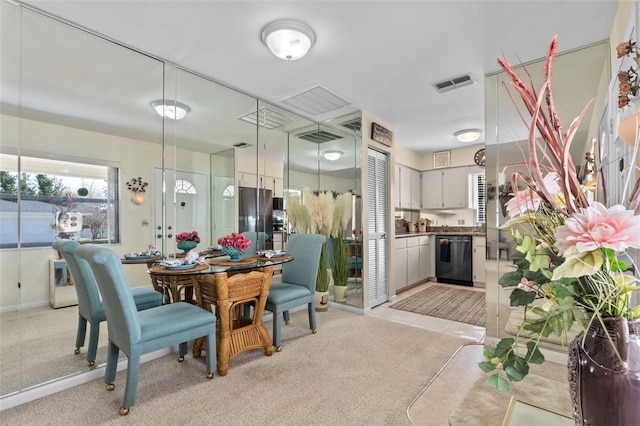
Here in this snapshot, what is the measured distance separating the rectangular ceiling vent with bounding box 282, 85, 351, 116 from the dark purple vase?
2.99 metres

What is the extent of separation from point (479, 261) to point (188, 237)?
4765 millimetres

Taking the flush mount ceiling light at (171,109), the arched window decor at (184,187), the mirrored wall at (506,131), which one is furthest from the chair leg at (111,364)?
the mirrored wall at (506,131)

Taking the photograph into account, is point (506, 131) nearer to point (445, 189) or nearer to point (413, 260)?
point (413, 260)

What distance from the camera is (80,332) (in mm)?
2260

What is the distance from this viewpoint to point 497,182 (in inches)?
109

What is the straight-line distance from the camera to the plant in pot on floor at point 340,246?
391 centimetres

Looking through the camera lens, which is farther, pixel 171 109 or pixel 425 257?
pixel 425 257

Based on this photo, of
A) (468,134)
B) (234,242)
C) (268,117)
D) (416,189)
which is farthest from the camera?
(416,189)

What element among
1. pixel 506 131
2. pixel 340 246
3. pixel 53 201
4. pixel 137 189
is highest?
pixel 506 131

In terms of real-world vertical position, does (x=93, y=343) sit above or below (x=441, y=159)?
below

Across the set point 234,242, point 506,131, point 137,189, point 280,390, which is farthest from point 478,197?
point 137,189

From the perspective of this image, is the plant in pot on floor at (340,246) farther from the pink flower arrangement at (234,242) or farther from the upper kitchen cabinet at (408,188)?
the upper kitchen cabinet at (408,188)

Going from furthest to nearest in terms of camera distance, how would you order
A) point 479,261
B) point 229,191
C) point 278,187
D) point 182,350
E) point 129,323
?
point 479,261
point 278,187
point 229,191
point 182,350
point 129,323

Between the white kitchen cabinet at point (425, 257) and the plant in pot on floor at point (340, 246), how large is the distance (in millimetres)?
2025
